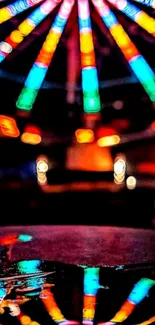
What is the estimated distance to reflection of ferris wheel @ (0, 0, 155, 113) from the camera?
32.2 ft

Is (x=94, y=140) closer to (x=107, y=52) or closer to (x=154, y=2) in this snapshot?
(x=107, y=52)

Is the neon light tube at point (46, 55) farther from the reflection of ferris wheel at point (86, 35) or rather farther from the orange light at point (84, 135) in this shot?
the orange light at point (84, 135)

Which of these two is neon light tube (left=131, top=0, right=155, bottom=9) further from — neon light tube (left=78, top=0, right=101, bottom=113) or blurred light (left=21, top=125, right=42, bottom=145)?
blurred light (left=21, top=125, right=42, bottom=145)

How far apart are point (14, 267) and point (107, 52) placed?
279 inches

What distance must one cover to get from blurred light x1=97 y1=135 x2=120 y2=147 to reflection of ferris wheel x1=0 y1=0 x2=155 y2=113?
3720 mm

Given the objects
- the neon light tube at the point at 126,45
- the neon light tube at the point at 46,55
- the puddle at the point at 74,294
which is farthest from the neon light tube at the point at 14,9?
the puddle at the point at 74,294

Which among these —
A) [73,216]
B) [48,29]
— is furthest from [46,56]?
[73,216]

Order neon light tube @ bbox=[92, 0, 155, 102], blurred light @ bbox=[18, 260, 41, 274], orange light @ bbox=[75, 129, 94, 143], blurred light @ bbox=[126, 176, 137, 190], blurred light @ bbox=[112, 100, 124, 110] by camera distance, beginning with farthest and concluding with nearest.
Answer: blurred light @ bbox=[112, 100, 124, 110], orange light @ bbox=[75, 129, 94, 143], blurred light @ bbox=[126, 176, 137, 190], neon light tube @ bbox=[92, 0, 155, 102], blurred light @ bbox=[18, 260, 41, 274]

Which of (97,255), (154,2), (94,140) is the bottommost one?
(94,140)

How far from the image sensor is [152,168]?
14.5 m

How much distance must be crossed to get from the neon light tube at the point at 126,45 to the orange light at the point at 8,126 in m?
3.61

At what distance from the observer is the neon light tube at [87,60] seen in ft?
32.2

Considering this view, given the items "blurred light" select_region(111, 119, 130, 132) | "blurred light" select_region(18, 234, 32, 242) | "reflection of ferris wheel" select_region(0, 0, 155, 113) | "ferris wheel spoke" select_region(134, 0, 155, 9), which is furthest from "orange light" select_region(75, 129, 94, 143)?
"blurred light" select_region(18, 234, 32, 242)

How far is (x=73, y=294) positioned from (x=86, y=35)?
20.9 feet
